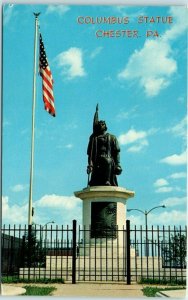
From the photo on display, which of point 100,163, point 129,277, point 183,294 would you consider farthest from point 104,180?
point 183,294

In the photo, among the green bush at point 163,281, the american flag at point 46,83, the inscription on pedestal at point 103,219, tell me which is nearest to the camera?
the green bush at point 163,281

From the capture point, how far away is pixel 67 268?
1647 centimetres

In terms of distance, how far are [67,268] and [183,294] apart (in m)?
5.11

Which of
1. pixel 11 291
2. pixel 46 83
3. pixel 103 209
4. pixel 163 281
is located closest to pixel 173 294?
pixel 163 281

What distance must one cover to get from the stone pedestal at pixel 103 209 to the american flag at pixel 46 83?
362 cm

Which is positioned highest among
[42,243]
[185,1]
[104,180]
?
[185,1]

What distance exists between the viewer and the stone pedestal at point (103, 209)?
17953 mm

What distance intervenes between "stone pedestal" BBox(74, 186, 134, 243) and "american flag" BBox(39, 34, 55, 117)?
3619 millimetres

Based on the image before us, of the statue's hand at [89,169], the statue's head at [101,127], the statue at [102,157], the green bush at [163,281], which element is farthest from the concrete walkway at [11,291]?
the statue's head at [101,127]

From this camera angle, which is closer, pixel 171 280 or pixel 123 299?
pixel 123 299

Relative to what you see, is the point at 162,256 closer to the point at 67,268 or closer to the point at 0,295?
the point at 67,268

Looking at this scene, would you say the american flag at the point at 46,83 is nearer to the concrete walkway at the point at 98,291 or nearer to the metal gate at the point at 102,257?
the metal gate at the point at 102,257

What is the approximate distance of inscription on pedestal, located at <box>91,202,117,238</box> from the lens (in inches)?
703

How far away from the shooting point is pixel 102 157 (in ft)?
63.8
